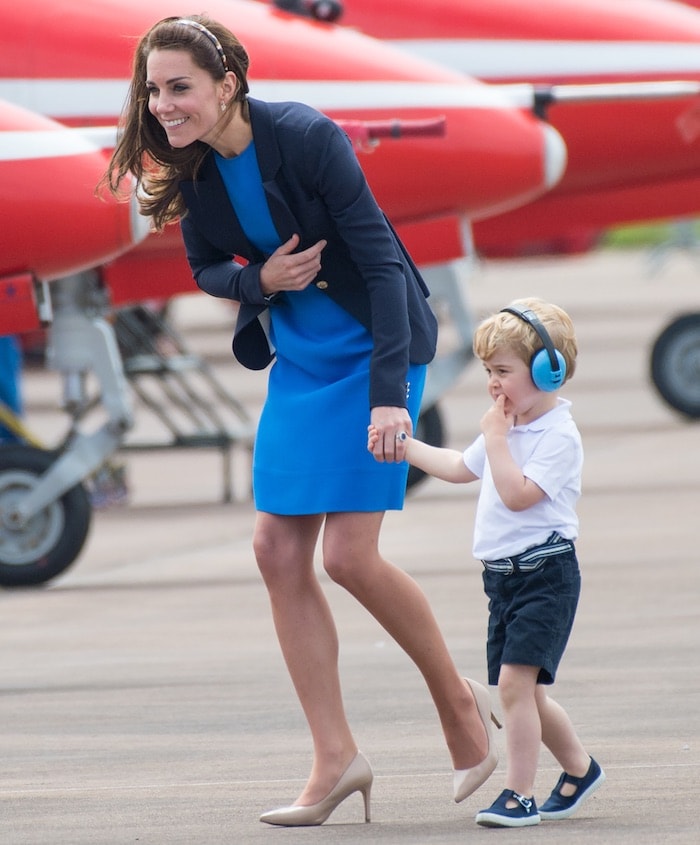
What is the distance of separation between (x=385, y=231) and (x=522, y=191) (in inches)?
244

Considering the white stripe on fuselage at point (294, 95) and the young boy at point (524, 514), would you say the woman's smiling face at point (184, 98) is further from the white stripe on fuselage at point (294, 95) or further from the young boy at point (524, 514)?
the white stripe on fuselage at point (294, 95)

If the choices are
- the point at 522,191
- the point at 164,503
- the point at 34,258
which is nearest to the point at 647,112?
the point at 522,191

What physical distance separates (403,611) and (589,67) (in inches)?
333

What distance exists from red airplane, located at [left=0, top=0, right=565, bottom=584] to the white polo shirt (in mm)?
3819

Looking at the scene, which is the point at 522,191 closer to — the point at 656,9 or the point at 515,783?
the point at 656,9

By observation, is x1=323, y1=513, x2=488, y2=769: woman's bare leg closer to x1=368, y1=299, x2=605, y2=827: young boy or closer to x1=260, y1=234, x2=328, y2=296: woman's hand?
x1=368, y1=299, x2=605, y2=827: young boy

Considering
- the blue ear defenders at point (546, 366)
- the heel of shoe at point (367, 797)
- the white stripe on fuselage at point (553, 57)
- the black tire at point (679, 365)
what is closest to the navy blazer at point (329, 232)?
the blue ear defenders at point (546, 366)

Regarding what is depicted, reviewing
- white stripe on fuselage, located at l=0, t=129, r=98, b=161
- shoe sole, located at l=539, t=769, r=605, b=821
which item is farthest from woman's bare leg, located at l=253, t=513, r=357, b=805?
white stripe on fuselage, located at l=0, t=129, r=98, b=161

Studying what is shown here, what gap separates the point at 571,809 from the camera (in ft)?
14.3

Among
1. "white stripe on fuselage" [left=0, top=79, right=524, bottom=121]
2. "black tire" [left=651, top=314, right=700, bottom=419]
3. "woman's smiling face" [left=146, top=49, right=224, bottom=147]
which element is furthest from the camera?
"black tire" [left=651, top=314, right=700, bottom=419]

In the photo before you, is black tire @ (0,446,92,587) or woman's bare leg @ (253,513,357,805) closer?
woman's bare leg @ (253,513,357,805)

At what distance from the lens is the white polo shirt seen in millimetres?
4219

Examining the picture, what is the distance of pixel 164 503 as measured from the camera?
1157cm

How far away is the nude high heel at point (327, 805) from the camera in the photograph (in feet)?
14.3
